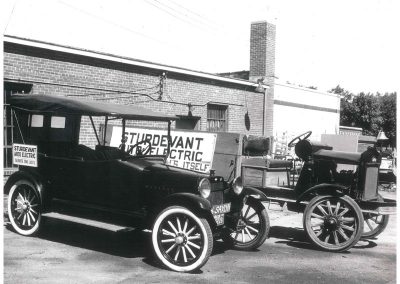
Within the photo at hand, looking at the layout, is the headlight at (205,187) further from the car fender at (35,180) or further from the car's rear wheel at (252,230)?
the car fender at (35,180)

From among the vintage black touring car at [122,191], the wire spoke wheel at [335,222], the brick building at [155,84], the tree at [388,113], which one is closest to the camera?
the vintage black touring car at [122,191]

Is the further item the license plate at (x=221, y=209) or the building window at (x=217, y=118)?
the building window at (x=217, y=118)

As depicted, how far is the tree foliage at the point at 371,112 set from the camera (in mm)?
44500

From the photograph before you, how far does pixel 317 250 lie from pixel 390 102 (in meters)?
44.9

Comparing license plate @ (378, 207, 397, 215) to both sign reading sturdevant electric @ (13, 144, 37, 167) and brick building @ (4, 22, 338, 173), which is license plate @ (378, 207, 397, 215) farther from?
brick building @ (4, 22, 338, 173)

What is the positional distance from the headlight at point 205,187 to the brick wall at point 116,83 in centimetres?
661

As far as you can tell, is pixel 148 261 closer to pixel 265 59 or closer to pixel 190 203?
pixel 190 203

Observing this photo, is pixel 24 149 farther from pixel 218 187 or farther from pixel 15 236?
pixel 218 187

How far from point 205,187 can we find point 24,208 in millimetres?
2989

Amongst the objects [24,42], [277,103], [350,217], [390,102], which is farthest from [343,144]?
[390,102]

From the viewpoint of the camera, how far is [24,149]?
666 cm

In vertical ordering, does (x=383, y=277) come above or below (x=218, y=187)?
below

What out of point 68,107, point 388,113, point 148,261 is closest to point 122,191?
point 148,261

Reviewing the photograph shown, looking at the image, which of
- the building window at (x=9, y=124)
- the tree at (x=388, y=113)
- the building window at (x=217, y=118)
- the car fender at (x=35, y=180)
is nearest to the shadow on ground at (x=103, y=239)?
the car fender at (x=35, y=180)
